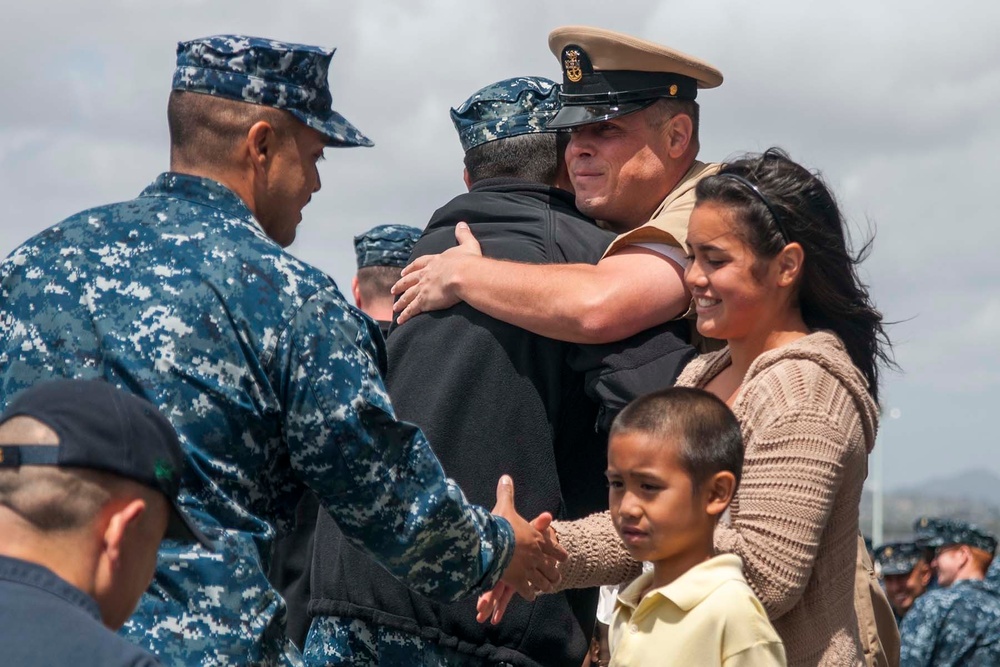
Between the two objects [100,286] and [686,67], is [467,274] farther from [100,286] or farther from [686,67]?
[100,286]

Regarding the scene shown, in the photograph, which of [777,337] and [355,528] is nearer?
[355,528]

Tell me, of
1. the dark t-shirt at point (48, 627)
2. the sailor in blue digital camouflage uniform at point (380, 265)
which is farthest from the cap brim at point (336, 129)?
the sailor in blue digital camouflage uniform at point (380, 265)

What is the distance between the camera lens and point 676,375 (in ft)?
13.5

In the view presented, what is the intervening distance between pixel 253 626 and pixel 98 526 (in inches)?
30.8

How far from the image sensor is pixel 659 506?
11.2 feet

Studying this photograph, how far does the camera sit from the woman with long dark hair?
3.48 m

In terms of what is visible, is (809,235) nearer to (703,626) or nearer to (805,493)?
(805,493)

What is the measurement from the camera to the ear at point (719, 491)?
11.3ft

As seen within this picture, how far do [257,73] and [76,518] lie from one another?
139 cm

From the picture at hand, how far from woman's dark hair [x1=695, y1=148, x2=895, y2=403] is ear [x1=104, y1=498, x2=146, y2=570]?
195cm

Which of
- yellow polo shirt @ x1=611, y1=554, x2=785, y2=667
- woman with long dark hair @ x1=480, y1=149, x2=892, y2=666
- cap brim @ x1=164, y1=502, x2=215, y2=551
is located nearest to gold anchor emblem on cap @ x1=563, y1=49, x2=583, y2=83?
woman with long dark hair @ x1=480, y1=149, x2=892, y2=666

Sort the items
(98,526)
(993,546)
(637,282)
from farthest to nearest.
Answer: (993,546)
(637,282)
(98,526)

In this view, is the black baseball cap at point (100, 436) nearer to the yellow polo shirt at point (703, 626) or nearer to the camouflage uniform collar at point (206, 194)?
the camouflage uniform collar at point (206, 194)

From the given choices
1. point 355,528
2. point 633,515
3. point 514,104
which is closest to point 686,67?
point 514,104
